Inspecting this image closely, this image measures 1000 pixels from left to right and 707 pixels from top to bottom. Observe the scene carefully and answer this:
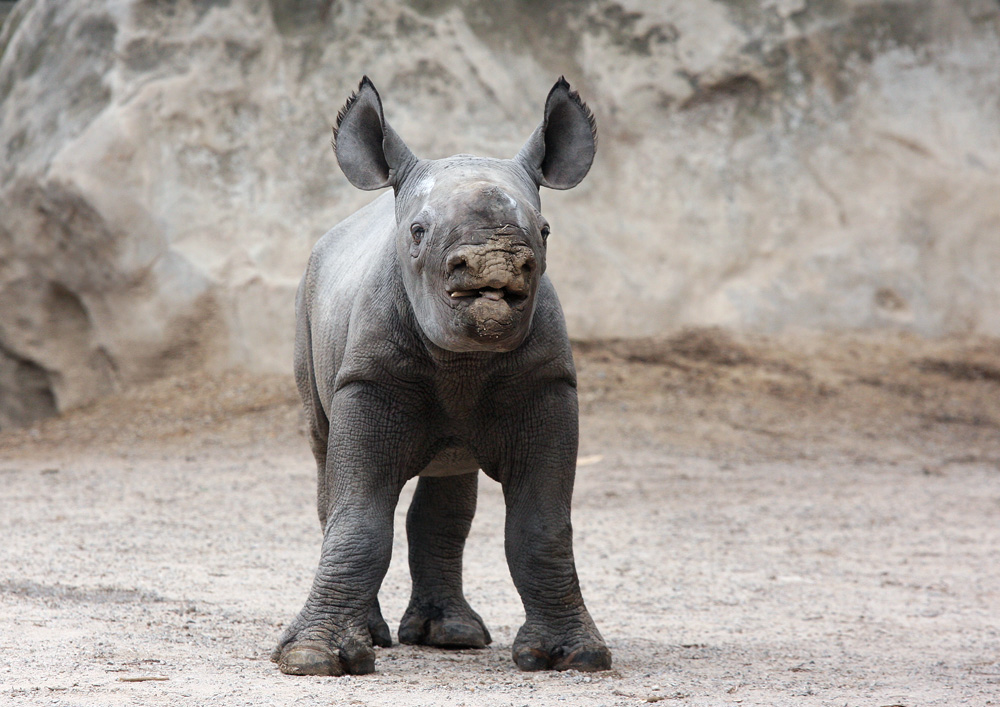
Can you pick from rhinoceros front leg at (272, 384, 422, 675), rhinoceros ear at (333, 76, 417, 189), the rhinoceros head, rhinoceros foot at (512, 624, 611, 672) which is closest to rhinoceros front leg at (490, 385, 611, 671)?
rhinoceros foot at (512, 624, 611, 672)

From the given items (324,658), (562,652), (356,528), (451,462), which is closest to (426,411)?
(451,462)

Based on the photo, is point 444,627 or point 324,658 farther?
point 444,627

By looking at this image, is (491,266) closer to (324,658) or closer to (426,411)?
(426,411)

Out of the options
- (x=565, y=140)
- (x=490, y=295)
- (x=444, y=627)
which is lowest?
(x=444, y=627)

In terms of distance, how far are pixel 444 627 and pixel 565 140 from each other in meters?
2.26

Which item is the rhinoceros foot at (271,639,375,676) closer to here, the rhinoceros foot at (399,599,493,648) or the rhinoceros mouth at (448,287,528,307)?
the rhinoceros foot at (399,599,493,648)

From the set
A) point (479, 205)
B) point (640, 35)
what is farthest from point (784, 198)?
point (479, 205)

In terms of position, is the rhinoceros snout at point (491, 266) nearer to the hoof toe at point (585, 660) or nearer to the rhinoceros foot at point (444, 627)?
the hoof toe at point (585, 660)

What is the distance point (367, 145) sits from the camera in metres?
5.26

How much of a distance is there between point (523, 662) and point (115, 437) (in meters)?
7.60

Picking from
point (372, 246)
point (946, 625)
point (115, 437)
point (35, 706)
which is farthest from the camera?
point (115, 437)

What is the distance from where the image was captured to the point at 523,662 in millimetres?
5250

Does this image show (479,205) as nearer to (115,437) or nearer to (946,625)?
(946,625)

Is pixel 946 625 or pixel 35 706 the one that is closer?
pixel 35 706
